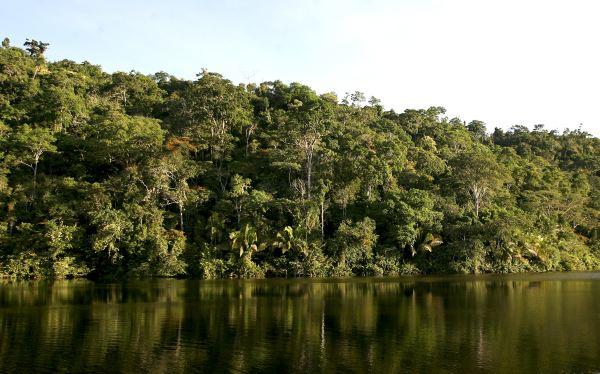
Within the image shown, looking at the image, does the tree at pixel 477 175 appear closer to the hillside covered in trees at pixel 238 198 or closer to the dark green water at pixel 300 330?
the hillside covered in trees at pixel 238 198

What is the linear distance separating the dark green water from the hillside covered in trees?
38.5 feet

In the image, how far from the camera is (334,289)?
37.6 meters

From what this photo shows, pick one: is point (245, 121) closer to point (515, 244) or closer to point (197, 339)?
point (515, 244)

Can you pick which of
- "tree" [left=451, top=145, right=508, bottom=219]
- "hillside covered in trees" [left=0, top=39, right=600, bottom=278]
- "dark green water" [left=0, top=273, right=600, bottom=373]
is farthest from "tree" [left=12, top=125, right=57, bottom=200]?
"tree" [left=451, top=145, right=508, bottom=219]

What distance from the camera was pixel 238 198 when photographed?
51594 mm

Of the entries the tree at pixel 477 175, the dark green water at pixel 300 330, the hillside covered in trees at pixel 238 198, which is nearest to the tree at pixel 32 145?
the hillside covered in trees at pixel 238 198

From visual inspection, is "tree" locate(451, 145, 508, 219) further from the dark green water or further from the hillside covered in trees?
the dark green water

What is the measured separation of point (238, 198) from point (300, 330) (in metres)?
31.2

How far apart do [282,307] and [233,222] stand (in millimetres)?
24847

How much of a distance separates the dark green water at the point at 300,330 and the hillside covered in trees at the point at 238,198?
38.5 feet

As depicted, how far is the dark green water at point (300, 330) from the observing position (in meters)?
15.9

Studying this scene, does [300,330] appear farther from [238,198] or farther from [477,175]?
[477,175]

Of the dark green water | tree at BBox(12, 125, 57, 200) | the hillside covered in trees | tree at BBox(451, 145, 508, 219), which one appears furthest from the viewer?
tree at BBox(451, 145, 508, 219)

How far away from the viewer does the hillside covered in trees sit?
48.1 meters
